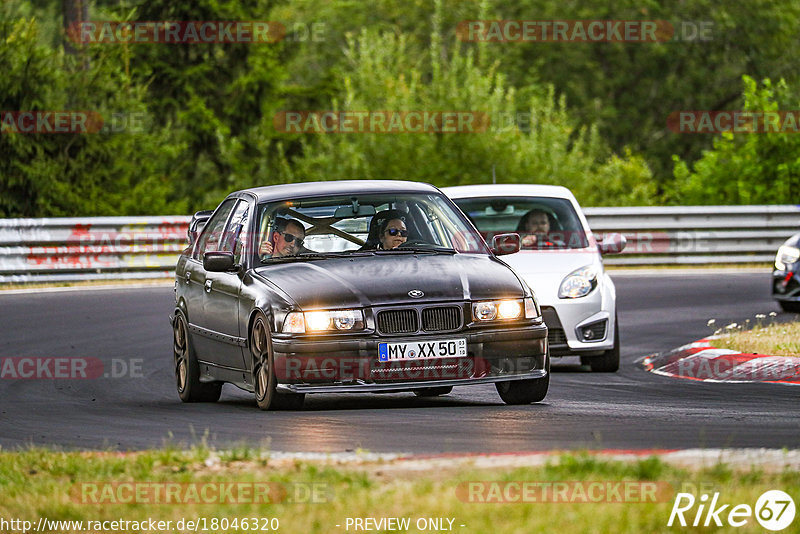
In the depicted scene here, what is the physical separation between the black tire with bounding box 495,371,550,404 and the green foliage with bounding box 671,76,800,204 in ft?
67.9

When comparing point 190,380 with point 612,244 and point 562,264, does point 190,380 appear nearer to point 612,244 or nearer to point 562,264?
point 562,264

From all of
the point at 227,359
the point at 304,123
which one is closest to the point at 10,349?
the point at 227,359

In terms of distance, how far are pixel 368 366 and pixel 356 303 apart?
384 mm

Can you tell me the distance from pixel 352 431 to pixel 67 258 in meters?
16.7

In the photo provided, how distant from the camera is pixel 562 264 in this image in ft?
45.5

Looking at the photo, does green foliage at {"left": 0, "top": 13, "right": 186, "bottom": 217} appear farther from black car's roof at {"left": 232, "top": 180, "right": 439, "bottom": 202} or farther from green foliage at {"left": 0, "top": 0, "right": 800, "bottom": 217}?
black car's roof at {"left": 232, "top": 180, "right": 439, "bottom": 202}

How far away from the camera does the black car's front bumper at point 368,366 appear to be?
376 inches

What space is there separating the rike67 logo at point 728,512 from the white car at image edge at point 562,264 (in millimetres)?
7667

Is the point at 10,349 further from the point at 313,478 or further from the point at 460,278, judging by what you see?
the point at 313,478

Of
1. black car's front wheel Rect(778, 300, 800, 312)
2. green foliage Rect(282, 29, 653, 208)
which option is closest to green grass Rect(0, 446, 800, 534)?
black car's front wheel Rect(778, 300, 800, 312)

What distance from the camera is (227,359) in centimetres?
1086

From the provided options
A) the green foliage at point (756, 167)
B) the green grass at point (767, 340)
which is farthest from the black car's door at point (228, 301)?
the green foliage at point (756, 167)
